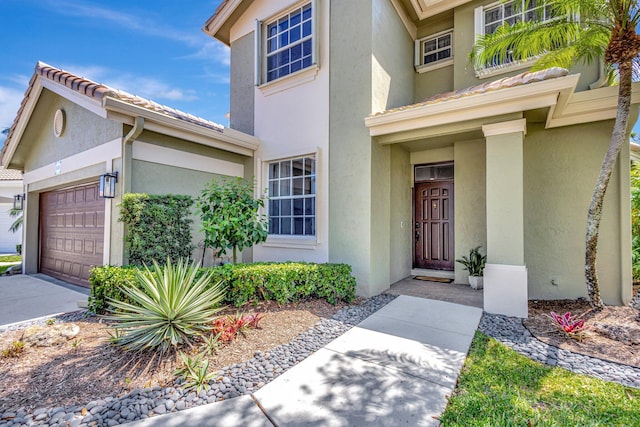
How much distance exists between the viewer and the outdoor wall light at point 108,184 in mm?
6164

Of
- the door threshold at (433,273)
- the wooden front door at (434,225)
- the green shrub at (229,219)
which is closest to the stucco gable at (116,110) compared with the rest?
the green shrub at (229,219)

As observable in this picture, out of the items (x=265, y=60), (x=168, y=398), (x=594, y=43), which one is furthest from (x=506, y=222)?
(x=265, y=60)

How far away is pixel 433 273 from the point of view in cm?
866

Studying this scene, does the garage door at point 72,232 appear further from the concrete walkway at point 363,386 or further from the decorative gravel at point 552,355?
the decorative gravel at point 552,355

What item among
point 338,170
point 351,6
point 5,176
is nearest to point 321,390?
point 338,170

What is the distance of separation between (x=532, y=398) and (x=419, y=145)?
6299 millimetres

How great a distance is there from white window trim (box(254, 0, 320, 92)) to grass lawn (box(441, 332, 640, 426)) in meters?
7.03

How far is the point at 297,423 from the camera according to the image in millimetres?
2582

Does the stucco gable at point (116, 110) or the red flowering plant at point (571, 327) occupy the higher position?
the stucco gable at point (116, 110)

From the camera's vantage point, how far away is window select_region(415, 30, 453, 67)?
28.7 feet

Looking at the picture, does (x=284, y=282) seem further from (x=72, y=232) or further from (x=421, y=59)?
(x=421, y=59)

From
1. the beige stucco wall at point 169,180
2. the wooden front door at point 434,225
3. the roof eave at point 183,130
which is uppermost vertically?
the roof eave at point 183,130

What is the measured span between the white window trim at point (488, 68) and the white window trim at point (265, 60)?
4106 mm

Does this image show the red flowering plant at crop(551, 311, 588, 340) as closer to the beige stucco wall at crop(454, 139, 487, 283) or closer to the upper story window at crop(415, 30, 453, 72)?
the beige stucco wall at crop(454, 139, 487, 283)
